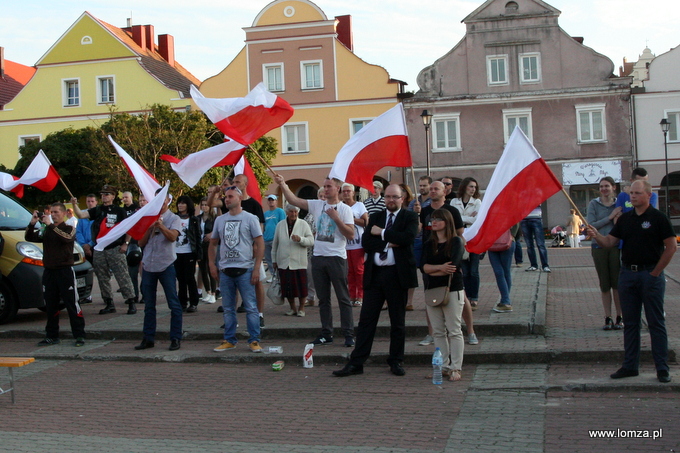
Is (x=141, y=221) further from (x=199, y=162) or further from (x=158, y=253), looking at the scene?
(x=199, y=162)

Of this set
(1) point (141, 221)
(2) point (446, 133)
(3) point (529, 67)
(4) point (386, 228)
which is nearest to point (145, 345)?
(1) point (141, 221)

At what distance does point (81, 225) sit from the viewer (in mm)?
13016

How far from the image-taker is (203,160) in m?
9.87

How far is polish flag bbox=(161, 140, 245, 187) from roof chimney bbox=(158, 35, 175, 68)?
4015 centimetres

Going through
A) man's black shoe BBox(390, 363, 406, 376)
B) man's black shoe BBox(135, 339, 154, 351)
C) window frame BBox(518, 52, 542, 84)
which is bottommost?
man's black shoe BBox(390, 363, 406, 376)

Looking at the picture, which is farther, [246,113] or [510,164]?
[246,113]

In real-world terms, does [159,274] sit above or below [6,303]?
above

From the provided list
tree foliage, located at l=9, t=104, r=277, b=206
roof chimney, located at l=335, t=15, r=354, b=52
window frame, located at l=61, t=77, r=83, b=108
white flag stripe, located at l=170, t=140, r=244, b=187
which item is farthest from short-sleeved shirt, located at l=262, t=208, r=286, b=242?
window frame, located at l=61, t=77, r=83, b=108

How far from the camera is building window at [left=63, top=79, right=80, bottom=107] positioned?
40.6 metres

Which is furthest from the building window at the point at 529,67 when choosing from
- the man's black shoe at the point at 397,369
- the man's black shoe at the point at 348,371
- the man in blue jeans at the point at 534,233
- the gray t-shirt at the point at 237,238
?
the man's black shoe at the point at 348,371

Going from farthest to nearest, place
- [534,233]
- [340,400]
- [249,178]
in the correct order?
[534,233] → [249,178] → [340,400]

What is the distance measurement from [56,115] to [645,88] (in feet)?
104

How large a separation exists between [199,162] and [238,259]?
6.25 ft

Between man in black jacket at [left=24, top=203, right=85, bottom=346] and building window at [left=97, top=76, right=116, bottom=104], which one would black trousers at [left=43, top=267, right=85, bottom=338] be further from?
building window at [left=97, top=76, right=116, bottom=104]
